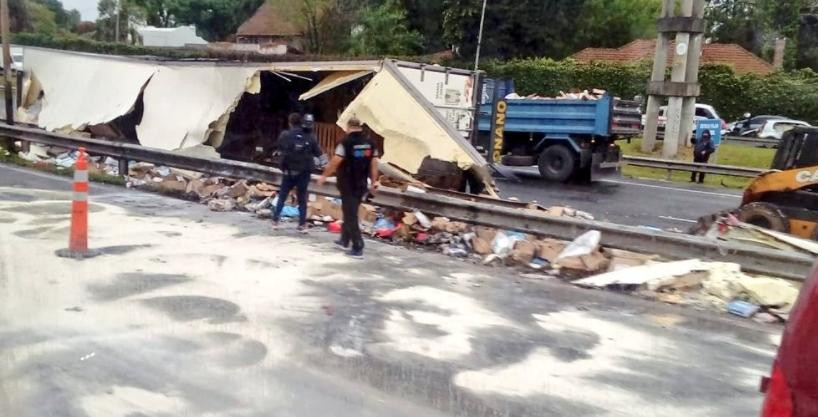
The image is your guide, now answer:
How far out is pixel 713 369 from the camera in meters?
5.96

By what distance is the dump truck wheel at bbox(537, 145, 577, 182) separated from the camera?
63.4 feet

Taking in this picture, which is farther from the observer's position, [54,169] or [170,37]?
[170,37]

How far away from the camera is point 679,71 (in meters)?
24.5

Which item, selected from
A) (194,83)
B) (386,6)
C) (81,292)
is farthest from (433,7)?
(81,292)

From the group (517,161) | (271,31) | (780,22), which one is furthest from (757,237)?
(780,22)

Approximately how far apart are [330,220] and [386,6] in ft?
108

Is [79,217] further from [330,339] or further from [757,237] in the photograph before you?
[757,237]

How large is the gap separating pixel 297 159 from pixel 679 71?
1749 centimetres

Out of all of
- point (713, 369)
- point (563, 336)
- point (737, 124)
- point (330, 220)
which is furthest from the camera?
point (737, 124)

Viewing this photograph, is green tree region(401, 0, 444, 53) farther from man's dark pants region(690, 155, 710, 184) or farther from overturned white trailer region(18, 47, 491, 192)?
overturned white trailer region(18, 47, 491, 192)

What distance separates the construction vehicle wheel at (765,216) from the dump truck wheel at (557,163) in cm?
796

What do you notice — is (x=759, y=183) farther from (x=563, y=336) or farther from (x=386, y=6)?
(x=386, y=6)

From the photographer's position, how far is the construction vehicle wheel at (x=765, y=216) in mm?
11055

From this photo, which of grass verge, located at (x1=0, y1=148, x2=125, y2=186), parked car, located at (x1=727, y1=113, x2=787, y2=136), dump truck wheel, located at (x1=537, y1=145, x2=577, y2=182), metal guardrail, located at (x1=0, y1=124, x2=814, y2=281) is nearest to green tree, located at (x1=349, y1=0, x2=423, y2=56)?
parked car, located at (x1=727, y1=113, x2=787, y2=136)
